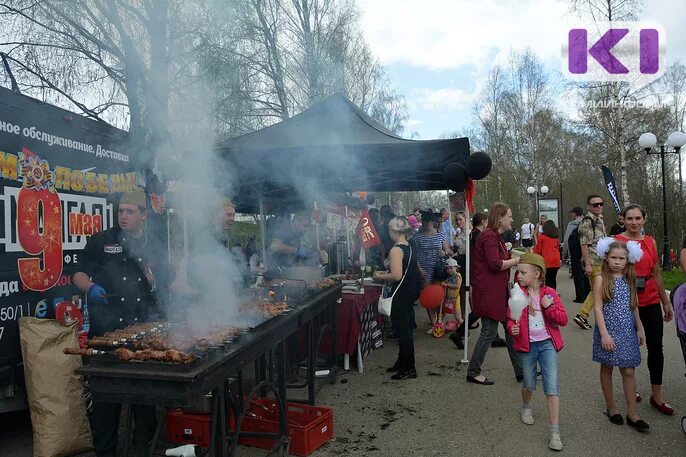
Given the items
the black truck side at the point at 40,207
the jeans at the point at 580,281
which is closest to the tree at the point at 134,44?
the black truck side at the point at 40,207

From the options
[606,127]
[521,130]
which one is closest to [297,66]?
[606,127]

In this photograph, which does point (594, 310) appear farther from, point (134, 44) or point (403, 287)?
point (134, 44)

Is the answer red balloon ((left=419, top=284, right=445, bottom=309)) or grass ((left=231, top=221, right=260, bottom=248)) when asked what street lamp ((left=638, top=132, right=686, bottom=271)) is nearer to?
red balloon ((left=419, top=284, right=445, bottom=309))

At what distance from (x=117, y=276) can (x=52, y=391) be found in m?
0.90

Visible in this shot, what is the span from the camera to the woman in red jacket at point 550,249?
8500 millimetres

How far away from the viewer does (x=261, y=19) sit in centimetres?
462

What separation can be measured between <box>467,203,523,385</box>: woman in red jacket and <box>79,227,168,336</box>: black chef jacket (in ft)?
9.93

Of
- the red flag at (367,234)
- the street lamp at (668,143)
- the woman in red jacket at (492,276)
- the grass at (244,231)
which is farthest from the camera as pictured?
the grass at (244,231)

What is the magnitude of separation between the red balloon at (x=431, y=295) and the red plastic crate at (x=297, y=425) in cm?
319

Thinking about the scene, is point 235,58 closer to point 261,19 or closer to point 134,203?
point 261,19

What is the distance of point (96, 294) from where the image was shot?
3184mm

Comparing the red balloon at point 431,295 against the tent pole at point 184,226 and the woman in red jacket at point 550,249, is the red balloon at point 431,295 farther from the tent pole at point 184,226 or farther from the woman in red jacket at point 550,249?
the tent pole at point 184,226

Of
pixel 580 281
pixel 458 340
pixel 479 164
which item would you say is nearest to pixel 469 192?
pixel 479 164

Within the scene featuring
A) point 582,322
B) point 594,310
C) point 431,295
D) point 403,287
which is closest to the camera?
point 594,310
